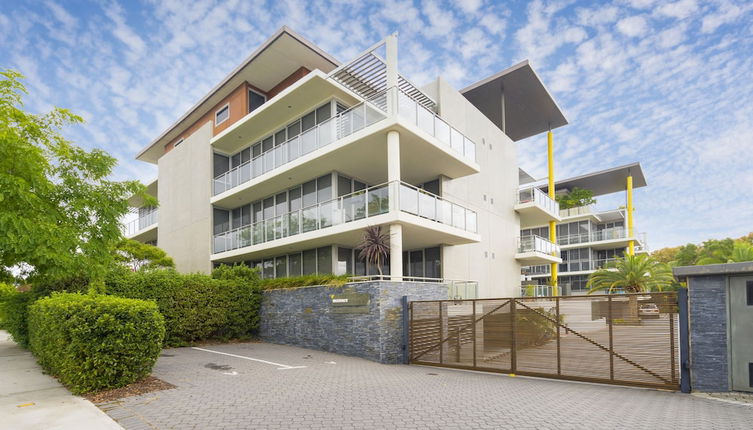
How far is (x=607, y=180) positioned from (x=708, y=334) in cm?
3970

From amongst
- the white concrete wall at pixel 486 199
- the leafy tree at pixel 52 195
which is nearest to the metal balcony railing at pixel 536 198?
the white concrete wall at pixel 486 199

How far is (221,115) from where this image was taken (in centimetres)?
2308

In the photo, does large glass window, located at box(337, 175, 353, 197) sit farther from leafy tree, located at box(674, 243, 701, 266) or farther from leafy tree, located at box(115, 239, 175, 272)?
leafy tree, located at box(674, 243, 701, 266)

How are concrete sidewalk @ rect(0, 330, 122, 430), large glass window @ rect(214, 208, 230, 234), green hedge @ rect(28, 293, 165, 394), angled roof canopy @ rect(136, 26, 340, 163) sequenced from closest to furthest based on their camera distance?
1. concrete sidewalk @ rect(0, 330, 122, 430)
2. green hedge @ rect(28, 293, 165, 394)
3. angled roof canopy @ rect(136, 26, 340, 163)
4. large glass window @ rect(214, 208, 230, 234)

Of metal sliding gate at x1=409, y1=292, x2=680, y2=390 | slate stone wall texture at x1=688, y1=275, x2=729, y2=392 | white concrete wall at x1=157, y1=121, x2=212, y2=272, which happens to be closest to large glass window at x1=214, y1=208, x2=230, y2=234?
white concrete wall at x1=157, y1=121, x2=212, y2=272

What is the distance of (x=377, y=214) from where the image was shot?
14117mm

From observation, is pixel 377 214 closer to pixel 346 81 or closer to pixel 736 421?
pixel 346 81

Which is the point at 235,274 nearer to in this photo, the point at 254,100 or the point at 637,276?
the point at 254,100

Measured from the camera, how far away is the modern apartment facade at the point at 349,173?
1490cm

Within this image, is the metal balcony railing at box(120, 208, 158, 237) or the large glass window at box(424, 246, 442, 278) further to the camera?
the metal balcony railing at box(120, 208, 158, 237)

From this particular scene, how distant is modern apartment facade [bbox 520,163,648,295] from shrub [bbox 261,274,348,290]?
28.8 metres

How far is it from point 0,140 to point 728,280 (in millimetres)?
14769

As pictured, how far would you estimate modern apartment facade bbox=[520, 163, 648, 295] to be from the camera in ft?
130

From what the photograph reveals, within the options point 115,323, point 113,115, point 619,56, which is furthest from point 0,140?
point 619,56
